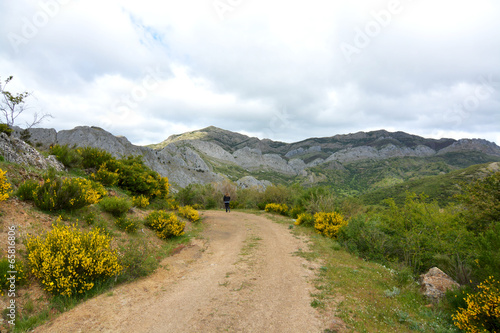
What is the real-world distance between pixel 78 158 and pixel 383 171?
218537 millimetres

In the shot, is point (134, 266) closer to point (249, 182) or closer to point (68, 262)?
point (68, 262)

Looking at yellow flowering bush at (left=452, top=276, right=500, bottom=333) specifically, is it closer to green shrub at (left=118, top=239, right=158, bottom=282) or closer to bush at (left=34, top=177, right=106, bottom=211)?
green shrub at (left=118, top=239, right=158, bottom=282)

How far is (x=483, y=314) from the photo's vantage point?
4.20 metres

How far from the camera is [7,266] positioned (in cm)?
435

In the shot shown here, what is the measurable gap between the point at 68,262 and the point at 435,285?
30.6 feet

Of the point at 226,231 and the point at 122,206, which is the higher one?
the point at 122,206

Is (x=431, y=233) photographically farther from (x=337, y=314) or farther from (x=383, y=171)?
(x=383, y=171)

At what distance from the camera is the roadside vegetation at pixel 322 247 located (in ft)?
15.3

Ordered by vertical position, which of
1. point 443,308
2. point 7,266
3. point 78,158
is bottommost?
point 443,308

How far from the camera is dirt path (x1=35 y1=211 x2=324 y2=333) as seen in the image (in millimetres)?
4258

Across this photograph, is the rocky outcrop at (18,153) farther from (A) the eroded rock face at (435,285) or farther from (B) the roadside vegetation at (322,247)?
(A) the eroded rock face at (435,285)

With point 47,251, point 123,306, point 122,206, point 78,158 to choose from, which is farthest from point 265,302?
point 78,158

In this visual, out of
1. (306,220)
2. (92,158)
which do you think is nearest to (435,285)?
(306,220)

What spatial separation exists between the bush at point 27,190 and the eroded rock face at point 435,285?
38.7 ft
